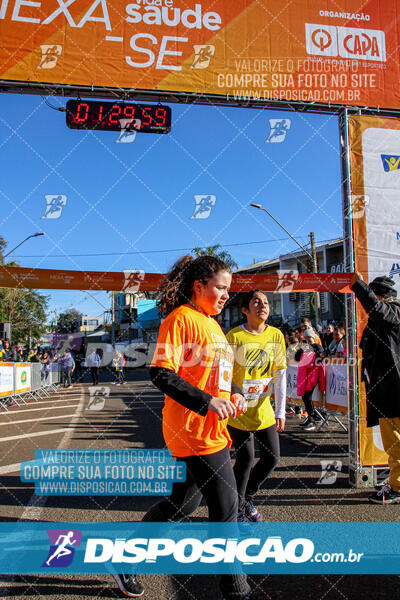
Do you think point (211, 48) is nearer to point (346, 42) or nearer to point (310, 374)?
point (346, 42)

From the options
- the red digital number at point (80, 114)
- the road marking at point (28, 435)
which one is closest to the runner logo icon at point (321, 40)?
the red digital number at point (80, 114)

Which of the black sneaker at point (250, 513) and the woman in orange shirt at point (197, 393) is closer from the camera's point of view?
the woman in orange shirt at point (197, 393)

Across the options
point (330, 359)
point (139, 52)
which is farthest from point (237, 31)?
point (330, 359)

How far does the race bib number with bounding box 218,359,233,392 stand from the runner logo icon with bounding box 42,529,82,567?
1.80 meters

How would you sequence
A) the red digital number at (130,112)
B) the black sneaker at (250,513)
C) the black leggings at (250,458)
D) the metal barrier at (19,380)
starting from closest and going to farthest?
the black leggings at (250,458) < the black sneaker at (250,513) < the red digital number at (130,112) < the metal barrier at (19,380)

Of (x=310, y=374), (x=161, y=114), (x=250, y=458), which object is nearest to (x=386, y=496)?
(x=250, y=458)

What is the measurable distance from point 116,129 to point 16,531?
4.69 m

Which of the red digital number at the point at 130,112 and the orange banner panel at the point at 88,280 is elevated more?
the red digital number at the point at 130,112

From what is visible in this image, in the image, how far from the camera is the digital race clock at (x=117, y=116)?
18.7 ft

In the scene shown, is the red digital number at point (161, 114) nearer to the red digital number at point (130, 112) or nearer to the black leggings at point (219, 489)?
the red digital number at point (130, 112)

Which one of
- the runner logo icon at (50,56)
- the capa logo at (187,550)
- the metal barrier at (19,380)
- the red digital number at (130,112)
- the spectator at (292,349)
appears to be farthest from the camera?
the metal barrier at (19,380)

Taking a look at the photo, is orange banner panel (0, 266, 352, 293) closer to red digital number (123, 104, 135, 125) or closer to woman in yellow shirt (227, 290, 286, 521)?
woman in yellow shirt (227, 290, 286, 521)

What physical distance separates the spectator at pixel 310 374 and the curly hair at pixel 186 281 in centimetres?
623

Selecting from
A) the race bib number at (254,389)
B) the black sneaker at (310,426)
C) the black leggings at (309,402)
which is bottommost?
the black sneaker at (310,426)
